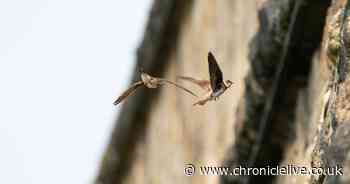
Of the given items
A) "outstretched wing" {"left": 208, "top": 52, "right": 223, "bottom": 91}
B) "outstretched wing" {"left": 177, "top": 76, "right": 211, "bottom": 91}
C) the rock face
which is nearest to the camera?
"outstretched wing" {"left": 208, "top": 52, "right": 223, "bottom": 91}

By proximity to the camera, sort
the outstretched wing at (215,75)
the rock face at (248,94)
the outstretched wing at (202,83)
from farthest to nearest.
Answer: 1. the rock face at (248,94)
2. the outstretched wing at (202,83)
3. the outstretched wing at (215,75)

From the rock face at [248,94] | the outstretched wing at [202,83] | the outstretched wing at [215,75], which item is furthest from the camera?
the rock face at [248,94]

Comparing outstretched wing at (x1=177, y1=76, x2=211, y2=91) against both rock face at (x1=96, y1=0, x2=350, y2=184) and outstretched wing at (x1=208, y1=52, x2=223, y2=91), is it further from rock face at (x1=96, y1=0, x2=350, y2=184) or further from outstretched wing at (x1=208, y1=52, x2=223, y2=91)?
rock face at (x1=96, y1=0, x2=350, y2=184)

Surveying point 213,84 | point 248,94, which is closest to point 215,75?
point 213,84

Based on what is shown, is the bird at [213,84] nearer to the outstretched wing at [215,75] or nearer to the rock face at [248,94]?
the outstretched wing at [215,75]

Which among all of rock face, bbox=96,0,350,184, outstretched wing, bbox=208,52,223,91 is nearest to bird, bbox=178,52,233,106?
outstretched wing, bbox=208,52,223,91

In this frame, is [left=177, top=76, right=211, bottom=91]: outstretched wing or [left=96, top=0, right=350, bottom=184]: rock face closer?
[left=177, top=76, right=211, bottom=91]: outstretched wing

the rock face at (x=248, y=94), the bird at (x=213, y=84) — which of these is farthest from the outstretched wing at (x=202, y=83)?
the rock face at (x=248, y=94)
